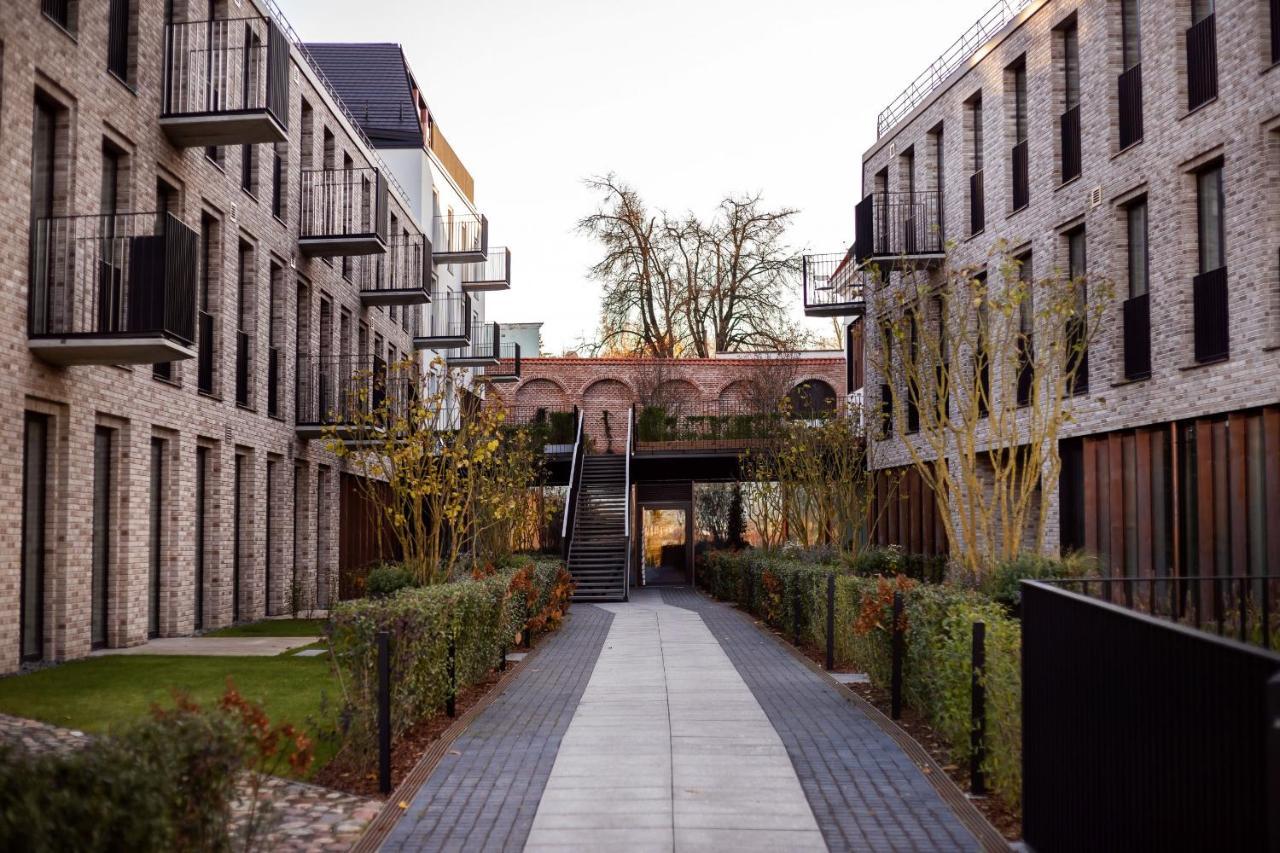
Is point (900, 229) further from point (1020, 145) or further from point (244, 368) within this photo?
point (244, 368)

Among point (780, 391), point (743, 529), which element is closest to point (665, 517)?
point (743, 529)

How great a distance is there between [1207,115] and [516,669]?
404 inches

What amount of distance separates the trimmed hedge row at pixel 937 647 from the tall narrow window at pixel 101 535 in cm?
847

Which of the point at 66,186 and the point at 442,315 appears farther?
the point at 442,315

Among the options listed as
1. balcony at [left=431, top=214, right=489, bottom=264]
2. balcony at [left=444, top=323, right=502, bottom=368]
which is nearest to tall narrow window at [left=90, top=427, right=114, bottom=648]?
balcony at [left=444, top=323, right=502, bottom=368]

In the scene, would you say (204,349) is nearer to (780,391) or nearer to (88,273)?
(88,273)

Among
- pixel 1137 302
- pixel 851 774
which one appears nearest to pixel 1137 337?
pixel 1137 302

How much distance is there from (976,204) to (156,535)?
48.5ft

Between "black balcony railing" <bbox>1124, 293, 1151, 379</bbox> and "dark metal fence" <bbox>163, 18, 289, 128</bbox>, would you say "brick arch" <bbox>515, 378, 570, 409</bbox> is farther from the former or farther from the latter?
"black balcony railing" <bbox>1124, 293, 1151, 379</bbox>

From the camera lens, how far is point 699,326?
4628 cm

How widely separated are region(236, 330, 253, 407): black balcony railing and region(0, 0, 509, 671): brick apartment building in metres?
0.04

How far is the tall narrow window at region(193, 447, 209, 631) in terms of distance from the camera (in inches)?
703

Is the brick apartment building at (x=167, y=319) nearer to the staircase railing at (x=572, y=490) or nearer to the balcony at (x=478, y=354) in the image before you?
the staircase railing at (x=572, y=490)

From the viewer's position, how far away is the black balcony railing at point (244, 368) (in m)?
19.5
